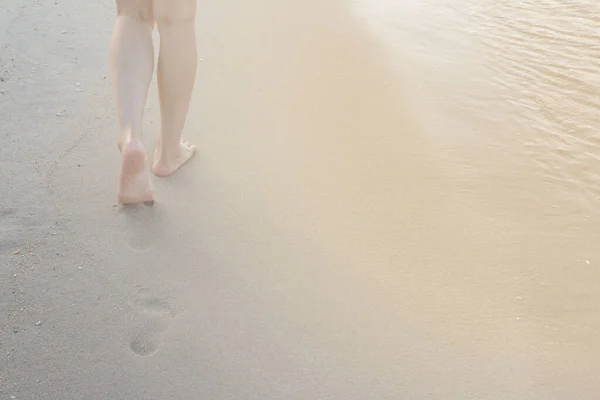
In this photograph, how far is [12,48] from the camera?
2.70 meters

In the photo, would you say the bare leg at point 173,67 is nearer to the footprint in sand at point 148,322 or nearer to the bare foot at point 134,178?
the bare foot at point 134,178

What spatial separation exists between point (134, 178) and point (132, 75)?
318mm

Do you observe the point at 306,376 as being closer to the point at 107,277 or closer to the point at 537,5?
the point at 107,277

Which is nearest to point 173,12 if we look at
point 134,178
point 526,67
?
point 134,178

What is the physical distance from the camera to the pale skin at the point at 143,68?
1806 mm

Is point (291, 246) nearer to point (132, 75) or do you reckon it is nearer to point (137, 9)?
point (132, 75)

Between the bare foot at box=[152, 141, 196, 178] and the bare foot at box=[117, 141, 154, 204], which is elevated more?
the bare foot at box=[117, 141, 154, 204]

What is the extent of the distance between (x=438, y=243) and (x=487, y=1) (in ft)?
7.57

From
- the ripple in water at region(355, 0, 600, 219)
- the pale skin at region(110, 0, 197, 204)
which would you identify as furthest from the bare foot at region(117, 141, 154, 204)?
the ripple in water at region(355, 0, 600, 219)

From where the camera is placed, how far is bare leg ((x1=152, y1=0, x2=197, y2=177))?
5.89 ft

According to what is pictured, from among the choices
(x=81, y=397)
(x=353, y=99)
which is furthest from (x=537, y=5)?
(x=81, y=397)

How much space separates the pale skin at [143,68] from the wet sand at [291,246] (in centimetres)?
15

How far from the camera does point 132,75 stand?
1.88 m

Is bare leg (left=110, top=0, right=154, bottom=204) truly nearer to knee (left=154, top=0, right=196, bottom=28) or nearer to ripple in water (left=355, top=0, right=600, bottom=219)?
knee (left=154, top=0, right=196, bottom=28)
